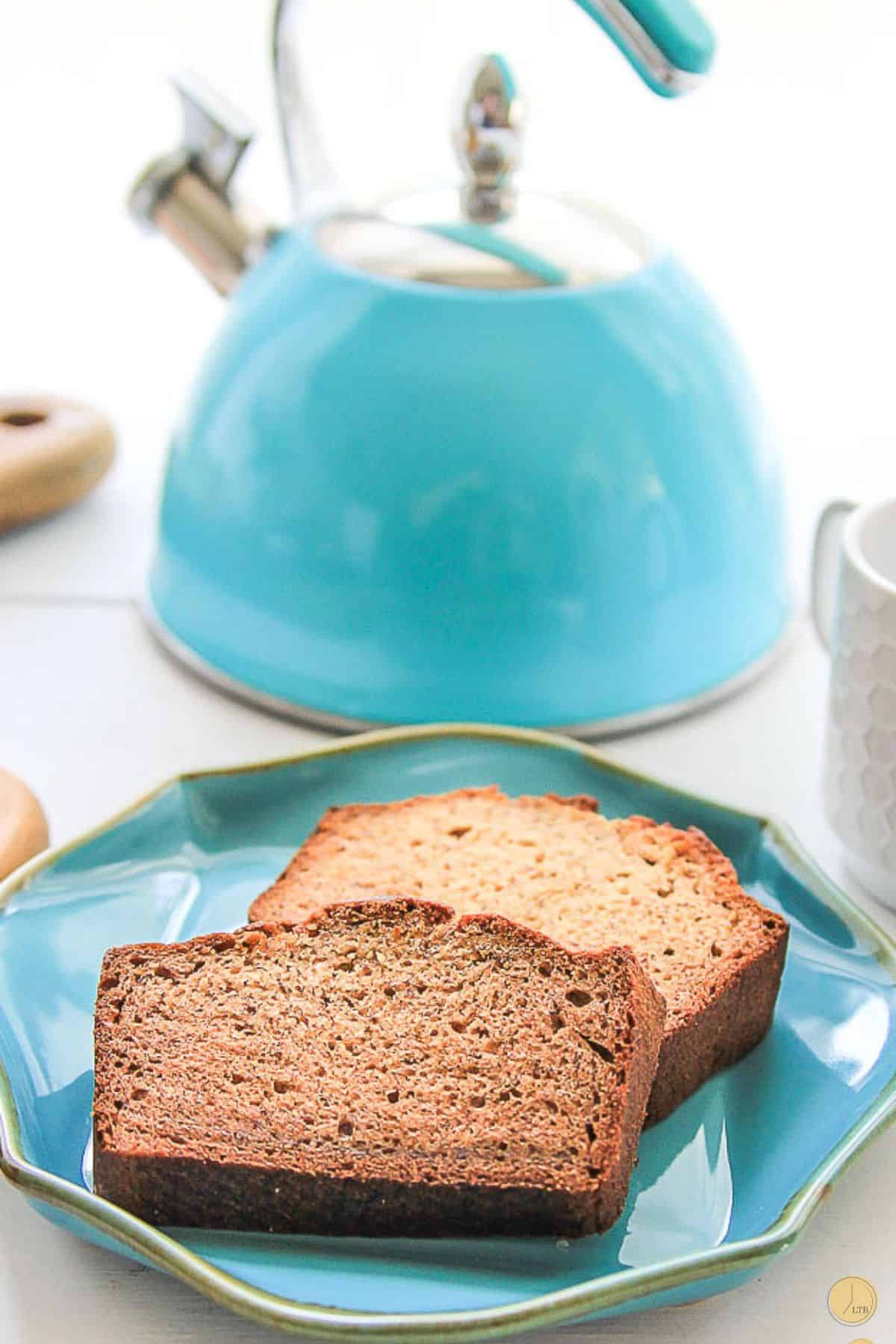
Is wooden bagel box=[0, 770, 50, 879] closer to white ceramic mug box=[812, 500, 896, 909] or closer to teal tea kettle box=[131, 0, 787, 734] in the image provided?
teal tea kettle box=[131, 0, 787, 734]

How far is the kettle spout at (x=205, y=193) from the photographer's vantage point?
84 centimetres

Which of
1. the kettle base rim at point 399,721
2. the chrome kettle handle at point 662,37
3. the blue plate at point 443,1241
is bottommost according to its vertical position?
the kettle base rim at point 399,721

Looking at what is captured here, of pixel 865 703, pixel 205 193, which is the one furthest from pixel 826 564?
pixel 205 193

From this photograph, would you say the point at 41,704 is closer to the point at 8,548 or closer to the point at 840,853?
the point at 8,548

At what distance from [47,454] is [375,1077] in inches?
21.6

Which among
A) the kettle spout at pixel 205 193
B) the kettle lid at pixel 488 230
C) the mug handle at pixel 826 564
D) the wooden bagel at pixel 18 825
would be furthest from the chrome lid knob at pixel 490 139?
the wooden bagel at pixel 18 825

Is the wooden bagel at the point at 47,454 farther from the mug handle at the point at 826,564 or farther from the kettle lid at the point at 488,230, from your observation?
the mug handle at the point at 826,564

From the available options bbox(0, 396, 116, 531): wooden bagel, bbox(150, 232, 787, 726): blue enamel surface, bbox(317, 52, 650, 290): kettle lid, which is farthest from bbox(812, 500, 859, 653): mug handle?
bbox(0, 396, 116, 531): wooden bagel

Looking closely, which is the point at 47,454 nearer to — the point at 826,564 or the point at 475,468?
the point at 475,468

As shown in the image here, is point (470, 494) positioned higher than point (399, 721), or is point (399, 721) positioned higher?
point (470, 494)

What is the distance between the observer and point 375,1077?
1.70ft

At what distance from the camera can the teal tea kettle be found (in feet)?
2.47

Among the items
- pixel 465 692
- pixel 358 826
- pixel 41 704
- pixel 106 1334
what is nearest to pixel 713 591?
pixel 465 692

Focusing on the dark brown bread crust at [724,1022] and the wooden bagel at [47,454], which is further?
the wooden bagel at [47,454]
